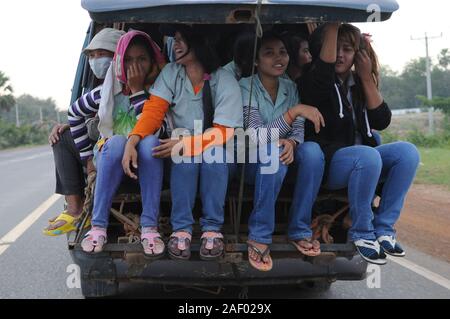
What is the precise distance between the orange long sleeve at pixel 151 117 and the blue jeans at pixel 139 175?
0.07 m

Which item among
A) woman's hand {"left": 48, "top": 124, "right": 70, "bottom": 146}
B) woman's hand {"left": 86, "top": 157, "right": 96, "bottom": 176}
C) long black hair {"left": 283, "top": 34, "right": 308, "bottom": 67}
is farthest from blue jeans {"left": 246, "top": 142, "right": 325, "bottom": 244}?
woman's hand {"left": 48, "top": 124, "right": 70, "bottom": 146}

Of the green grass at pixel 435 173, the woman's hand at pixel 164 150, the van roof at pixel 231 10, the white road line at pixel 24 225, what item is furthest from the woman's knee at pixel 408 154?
the green grass at pixel 435 173

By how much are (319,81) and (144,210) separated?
130 cm

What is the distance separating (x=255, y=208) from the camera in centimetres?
318

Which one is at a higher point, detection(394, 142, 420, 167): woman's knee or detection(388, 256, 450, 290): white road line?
detection(394, 142, 420, 167): woman's knee

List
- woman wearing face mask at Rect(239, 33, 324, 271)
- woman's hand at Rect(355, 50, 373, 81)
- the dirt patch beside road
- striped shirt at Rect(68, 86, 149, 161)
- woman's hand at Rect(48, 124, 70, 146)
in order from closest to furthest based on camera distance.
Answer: woman wearing face mask at Rect(239, 33, 324, 271) < woman's hand at Rect(355, 50, 373, 81) < striped shirt at Rect(68, 86, 149, 161) < woman's hand at Rect(48, 124, 70, 146) < the dirt patch beside road

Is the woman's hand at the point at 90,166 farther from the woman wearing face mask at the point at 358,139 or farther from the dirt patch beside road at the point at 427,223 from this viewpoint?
the dirt patch beside road at the point at 427,223

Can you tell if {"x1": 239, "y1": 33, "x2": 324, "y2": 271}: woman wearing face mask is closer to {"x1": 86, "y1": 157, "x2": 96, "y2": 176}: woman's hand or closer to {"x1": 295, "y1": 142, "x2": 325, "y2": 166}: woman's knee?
{"x1": 295, "y1": 142, "x2": 325, "y2": 166}: woman's knee

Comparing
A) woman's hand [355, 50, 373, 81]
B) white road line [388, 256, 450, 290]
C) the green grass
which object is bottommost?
the green grass

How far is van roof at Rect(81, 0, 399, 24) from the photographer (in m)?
2.86

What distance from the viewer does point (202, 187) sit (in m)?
3.11

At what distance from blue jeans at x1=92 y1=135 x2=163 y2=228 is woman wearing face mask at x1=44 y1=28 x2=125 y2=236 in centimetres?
63
